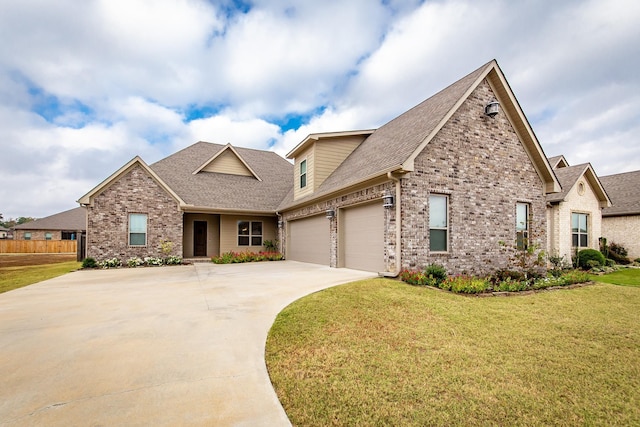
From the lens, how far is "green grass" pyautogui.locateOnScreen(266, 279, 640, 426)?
269cm

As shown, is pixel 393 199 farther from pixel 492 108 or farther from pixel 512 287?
pixel 492 108

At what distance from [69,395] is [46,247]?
43228 mm

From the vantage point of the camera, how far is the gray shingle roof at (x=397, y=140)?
9.65 m

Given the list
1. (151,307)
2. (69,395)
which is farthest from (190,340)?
(151,307)

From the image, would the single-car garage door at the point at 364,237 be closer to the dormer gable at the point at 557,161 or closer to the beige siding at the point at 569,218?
the beige siding at the point at 569,218

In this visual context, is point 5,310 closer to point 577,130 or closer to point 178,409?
point 178,409

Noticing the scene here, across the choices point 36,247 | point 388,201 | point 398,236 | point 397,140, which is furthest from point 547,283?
point 36,247

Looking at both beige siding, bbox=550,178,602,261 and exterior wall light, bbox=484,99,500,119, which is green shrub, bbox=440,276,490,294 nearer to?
exterior wall light, bbox=484,99,500,119

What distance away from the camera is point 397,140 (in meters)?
11.2

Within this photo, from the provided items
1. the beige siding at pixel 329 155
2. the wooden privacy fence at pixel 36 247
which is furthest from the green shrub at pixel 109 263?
the wooden privacy fence at pixel 36 247

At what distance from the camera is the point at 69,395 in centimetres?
287

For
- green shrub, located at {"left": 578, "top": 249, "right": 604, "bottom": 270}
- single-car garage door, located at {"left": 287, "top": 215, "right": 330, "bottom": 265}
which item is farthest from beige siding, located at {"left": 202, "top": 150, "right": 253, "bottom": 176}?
green shrub, located at {"left": 578, "top": 249, "right": 604, "bottom": 270}

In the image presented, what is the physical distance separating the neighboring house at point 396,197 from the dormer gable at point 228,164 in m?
2.11

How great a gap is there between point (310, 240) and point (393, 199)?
21.2 feet
